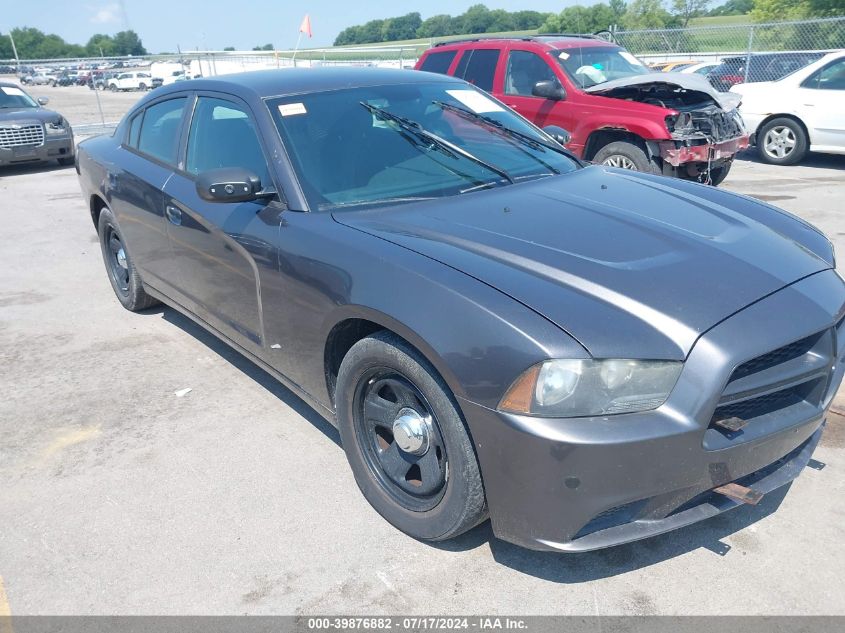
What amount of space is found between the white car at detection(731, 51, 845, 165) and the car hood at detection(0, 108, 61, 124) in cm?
1135

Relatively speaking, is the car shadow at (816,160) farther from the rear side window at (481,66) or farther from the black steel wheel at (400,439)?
the black steel wheel at (400,439)

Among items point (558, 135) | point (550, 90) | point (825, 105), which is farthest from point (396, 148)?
point (825, 105)

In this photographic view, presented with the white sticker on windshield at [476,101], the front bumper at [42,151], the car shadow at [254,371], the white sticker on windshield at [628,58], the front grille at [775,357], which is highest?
the white sticker on windshield at [476,101]

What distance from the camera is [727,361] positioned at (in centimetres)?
217

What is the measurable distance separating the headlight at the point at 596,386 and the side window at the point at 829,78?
403 inches

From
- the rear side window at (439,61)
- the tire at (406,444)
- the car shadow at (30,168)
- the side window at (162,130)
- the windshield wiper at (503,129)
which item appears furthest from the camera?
the car shadow at (30,168)

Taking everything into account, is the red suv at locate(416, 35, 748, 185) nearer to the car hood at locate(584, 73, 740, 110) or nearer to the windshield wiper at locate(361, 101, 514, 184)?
the car hood at locate(584, 73, 740, 110)

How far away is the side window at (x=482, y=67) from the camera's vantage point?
372 inches

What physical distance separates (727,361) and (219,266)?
2.40 m

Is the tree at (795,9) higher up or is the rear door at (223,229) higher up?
the tree at (795,9)

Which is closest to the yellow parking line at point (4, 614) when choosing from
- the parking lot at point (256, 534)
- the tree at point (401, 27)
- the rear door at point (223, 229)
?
the parking lot at point (256, 534)

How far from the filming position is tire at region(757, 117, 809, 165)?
1070 cm

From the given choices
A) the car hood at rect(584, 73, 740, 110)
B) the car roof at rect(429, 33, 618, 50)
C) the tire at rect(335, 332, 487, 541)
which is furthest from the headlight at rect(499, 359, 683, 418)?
the car roof at rect(429, 33, 618, 50)
